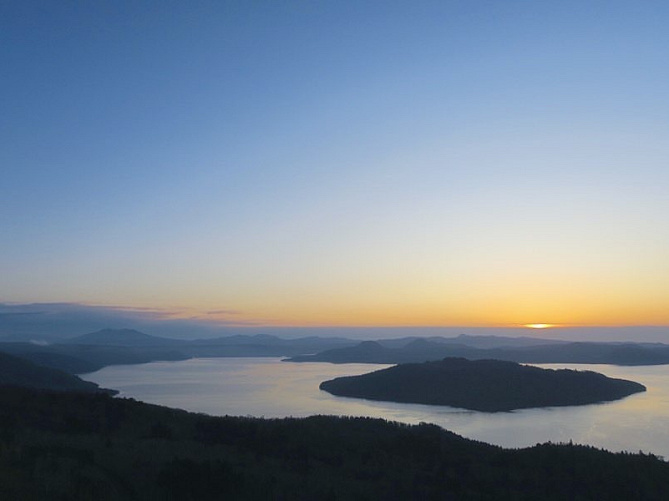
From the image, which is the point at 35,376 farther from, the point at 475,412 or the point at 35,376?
the point at 475,412

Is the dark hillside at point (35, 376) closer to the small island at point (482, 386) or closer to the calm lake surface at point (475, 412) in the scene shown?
the calm lake surface at point (475, 412)

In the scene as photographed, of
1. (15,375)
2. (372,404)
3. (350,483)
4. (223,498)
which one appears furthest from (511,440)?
(15,375)

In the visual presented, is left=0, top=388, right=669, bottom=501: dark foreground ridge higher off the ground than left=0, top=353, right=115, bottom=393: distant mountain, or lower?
higher

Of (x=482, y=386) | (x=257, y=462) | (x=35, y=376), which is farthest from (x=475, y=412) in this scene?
(x=257, y=462)

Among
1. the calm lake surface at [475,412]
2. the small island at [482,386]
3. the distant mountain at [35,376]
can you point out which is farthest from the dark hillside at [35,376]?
the small island at [482,386]

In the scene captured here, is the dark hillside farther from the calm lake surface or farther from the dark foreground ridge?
the dark foreground ridge

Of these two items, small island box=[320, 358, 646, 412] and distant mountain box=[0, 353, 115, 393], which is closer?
distant mountain box=[0, 353, 115, 393]

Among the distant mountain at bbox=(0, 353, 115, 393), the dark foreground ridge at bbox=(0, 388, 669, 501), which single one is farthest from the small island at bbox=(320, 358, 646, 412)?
the dark foreground ridge at bbox=(0, 388, 669, 501)
